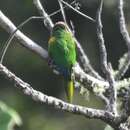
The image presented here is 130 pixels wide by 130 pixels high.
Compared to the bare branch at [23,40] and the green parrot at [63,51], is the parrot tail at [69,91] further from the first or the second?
the bare branch at [23,40]

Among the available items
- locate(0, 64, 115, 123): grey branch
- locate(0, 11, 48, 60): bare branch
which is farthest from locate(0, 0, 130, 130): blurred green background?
locate(0, 64, 115, 123): grey branch

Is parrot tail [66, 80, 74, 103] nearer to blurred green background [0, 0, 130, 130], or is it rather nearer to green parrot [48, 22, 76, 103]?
green parrot [48, 22, 76, 103]

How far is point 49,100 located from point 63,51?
1.94 ft

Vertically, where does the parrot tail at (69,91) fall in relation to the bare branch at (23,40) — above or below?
below

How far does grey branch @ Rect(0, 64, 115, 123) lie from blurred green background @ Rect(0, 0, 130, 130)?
6099mm

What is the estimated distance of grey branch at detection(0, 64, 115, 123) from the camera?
3377 millimetres

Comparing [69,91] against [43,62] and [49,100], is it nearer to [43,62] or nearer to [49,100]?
[49,100]

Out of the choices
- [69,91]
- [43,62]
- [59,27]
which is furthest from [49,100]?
[43,62]

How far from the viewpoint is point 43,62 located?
1077 centimetres

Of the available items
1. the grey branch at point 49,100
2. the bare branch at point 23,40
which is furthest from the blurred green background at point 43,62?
the grey branch at point 49,100

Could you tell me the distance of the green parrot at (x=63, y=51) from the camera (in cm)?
387

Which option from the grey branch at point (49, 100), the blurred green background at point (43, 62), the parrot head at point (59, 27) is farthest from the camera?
the blurred green background at point (43, 62)

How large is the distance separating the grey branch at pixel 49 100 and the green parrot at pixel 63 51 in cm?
35

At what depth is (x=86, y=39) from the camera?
34.9ft
